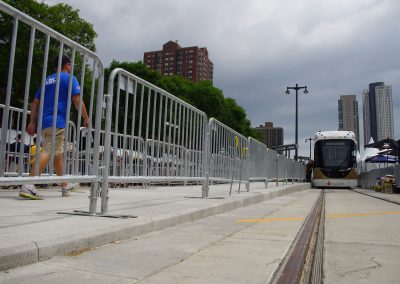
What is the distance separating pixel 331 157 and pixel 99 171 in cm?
2352

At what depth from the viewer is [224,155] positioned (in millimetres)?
10016

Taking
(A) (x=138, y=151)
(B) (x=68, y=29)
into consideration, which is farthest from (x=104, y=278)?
(B) (x=68, y=29)

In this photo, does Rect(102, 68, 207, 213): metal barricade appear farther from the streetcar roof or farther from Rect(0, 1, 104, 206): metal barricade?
the streetcar roof

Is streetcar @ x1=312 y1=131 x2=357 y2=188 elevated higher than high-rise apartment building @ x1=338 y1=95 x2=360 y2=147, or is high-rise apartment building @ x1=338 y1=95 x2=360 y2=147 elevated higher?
high-rise apartment building @ x1=338 y1=95 x2=360 y2=147

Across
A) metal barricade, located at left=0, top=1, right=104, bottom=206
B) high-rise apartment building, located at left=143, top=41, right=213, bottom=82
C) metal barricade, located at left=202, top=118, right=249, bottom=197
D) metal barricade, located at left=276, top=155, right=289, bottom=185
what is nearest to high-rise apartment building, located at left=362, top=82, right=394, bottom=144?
high-rise apartment building, located at left=143, top=41, right=213, bottom=82

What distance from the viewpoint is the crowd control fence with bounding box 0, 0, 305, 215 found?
3.88 meters

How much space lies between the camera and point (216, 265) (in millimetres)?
3334

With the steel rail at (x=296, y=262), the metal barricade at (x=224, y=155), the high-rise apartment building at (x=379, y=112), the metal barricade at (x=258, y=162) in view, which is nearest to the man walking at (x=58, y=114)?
the steel rail at (x=296, y=262)

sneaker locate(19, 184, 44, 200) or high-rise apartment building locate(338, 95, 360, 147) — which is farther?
high-rise apartment building locate(338, 95, 360, 147)

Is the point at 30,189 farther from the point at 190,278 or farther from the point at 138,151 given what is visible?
the point at 190,278

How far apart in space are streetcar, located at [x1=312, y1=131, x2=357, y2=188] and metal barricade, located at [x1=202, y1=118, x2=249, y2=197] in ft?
52.0

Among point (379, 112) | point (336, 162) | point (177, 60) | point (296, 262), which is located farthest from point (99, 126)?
point (379, 112)

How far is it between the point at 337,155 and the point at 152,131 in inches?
873

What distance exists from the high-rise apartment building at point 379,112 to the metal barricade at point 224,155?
6632 cm
